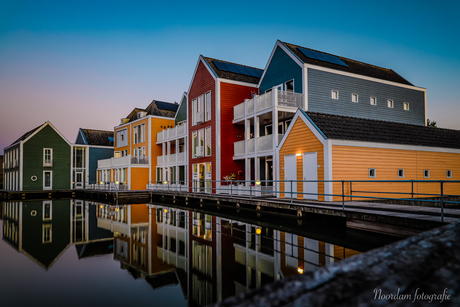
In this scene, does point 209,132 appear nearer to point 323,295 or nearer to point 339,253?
point 339,253

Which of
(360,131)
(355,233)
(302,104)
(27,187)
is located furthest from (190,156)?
(27,187)

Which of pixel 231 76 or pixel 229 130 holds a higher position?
pixel 231 76

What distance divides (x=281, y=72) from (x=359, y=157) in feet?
30.8

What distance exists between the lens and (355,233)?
1097 cm

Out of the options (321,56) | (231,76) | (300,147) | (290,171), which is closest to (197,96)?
(231,76)

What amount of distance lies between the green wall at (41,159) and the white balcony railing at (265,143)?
108 ft

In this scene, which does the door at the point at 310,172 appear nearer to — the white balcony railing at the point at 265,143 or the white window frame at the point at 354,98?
the white balcony railing at the point at 265,143

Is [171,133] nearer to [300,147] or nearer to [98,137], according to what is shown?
[300,147]

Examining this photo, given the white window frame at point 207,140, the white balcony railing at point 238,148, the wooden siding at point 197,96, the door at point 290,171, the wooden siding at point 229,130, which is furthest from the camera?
the white window frame at point 207,140

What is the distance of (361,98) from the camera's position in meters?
23.1

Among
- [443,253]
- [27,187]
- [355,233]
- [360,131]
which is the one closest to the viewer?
[443,253]

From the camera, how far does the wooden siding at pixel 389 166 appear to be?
1597 cm

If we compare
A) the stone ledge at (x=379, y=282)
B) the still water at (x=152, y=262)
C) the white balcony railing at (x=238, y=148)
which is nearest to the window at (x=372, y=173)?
the still water at (x=152, y=262)

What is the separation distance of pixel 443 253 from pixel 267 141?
1966 centimetres
